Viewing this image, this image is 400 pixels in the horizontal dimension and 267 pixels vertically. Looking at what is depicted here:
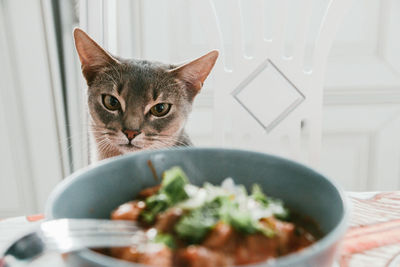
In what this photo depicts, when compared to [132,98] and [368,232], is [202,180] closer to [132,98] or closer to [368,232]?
[368,232]

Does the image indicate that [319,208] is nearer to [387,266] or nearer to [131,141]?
[387,266]

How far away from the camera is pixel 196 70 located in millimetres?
950

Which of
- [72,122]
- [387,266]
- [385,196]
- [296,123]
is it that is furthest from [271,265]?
[72,122]

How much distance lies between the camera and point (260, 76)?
104 centimetres

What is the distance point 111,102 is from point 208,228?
24.5 inches

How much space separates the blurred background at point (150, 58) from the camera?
1.46 metres

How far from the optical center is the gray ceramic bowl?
0.40 m

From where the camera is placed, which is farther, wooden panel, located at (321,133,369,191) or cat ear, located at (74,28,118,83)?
wooden panel, located at (321,133,369,191)

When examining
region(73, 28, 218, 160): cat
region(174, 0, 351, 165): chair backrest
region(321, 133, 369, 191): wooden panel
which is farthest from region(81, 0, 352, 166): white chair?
region(321, 133, 369, 191): wooden panel

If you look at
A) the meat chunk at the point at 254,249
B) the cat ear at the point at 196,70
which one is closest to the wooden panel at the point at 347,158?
the cat ear at the point at 196,70

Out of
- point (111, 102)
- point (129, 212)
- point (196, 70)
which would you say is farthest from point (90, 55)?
point (129, 212)

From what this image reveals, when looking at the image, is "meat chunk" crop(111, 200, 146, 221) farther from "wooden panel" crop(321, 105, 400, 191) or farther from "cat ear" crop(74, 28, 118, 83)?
"wooden panel" crop(321, 105, 400, 191)

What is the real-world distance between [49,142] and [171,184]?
131 centimetres

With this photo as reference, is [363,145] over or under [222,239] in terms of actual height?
under
